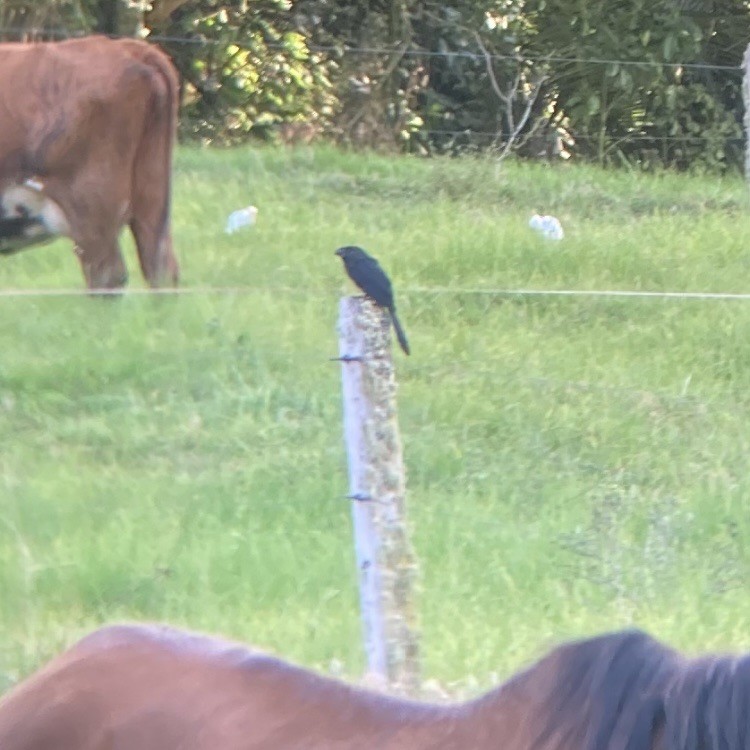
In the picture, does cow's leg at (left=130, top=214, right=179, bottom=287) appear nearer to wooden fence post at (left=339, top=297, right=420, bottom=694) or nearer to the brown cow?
the brown cow

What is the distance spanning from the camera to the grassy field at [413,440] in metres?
3.97

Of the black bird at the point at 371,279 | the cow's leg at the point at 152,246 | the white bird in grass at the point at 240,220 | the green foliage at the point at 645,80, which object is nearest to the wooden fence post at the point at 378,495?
the black bird at the point at 371,279

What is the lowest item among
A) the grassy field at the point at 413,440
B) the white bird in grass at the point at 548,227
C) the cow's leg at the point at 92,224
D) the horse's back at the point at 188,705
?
the grassy field at the point at 413,440

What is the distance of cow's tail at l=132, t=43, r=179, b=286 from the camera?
684cm

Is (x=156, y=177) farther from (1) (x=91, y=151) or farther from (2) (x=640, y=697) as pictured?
(2) (x=640, y=697)

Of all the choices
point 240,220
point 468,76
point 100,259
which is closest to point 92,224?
point 100,259

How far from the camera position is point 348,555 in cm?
424

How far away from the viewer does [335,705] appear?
182cm

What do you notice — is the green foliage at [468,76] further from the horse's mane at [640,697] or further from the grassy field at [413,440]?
the horse's mane at [640,697]

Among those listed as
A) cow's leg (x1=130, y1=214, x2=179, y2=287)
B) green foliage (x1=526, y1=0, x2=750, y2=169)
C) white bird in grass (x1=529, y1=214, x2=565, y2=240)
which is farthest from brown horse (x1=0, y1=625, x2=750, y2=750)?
green foliage (x1=526, y1=0, x2=750, y2=169)

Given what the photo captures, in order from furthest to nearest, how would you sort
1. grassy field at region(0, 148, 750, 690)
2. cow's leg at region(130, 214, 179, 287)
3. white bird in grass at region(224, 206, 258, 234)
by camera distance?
white bird in grass at region(224, 206, 258, 234)
cow's leg at region(130, 214, 179, 287)
grassy field at region(0, 148, 750, 690)

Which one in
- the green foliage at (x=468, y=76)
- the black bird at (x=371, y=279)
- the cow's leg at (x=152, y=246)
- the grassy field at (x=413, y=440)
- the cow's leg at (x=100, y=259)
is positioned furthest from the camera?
the green foliage at (x=468, y=76)

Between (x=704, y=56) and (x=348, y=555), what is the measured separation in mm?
9012

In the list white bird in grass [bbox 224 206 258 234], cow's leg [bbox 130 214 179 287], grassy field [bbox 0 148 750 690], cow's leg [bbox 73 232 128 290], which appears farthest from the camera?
white bird in grass [bbox 224 206 258 234]
